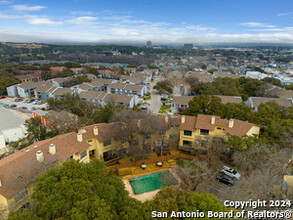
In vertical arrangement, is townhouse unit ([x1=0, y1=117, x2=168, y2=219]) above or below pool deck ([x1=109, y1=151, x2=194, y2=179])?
above

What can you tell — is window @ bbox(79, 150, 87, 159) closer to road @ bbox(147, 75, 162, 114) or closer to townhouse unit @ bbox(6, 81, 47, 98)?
road @ bbox(147, 75, 162, 114)

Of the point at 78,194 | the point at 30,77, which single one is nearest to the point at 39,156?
the point at 78,194

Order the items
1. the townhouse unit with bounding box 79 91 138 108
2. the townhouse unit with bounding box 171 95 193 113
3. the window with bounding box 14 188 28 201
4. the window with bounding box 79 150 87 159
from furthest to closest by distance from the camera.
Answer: the townhouse unit with bounding box 79 91 138 108
the townhouse unit with bounding box 171 95 193 113
the window with bounding box 79 150 87 159
the window with bounding box 14 188 28 201

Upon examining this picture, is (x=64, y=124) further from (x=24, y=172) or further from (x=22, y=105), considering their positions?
(x=22, y=105)

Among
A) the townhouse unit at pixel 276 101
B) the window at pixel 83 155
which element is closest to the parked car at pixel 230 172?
the window at pixel 83 155

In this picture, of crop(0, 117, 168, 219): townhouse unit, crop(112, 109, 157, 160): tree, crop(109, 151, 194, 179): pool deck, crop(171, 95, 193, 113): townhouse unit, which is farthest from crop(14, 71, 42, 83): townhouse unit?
crop(109, 151, 194, 179): pool deck

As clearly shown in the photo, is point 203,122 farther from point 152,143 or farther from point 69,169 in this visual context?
point 69,169

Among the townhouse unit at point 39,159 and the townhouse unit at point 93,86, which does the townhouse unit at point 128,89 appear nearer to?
the townhouse unit at point 93,86
